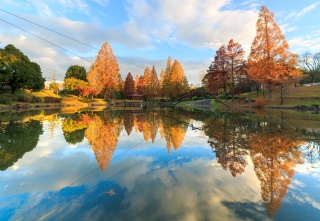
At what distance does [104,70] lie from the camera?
165 ft

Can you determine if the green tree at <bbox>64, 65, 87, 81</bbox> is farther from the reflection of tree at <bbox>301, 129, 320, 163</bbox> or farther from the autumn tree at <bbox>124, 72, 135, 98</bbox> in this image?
the reflection of tree at <bbox>301, 129, 320, 163</bbox>

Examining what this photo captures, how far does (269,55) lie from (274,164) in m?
28.4

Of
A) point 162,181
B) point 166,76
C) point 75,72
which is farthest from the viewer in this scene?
point 75,72

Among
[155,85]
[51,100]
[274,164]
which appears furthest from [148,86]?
[274,164]

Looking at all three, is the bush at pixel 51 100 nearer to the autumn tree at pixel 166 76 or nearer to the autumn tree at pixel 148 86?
the autumn tree at pixel 166 76

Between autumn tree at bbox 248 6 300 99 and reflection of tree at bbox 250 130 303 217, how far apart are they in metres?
22.8

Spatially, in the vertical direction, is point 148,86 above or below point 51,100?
above

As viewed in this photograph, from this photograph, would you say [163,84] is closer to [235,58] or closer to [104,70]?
[104,70]

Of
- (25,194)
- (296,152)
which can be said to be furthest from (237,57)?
(25,194)

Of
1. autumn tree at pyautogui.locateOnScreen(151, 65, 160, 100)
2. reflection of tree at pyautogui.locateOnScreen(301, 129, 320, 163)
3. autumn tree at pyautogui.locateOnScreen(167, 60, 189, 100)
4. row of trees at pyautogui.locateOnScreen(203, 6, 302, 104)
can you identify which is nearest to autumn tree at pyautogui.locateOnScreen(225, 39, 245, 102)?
row of trees at pyautogui.locateOnScreen(203, 6, 302, 104)

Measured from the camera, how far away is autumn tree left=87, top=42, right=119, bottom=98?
4978 centimetres

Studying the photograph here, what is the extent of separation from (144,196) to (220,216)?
1.23 metres

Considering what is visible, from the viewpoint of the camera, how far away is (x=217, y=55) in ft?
117

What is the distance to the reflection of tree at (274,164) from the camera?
345 cm
